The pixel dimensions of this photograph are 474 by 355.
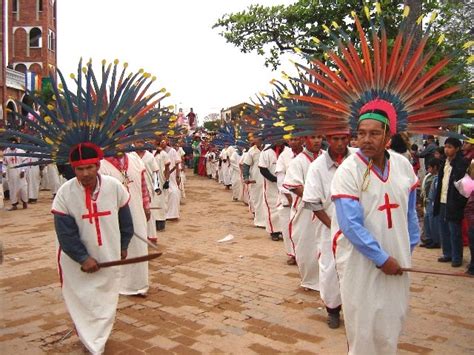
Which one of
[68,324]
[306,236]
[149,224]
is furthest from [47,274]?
[306,236]

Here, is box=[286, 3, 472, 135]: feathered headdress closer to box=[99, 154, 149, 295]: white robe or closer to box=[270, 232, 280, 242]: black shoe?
box=[99, 154, 149, 295]: white robe

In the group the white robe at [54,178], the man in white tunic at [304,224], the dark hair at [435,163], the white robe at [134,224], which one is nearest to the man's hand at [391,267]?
the man in white tunic at [304,224]

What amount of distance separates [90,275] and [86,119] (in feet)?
4.55

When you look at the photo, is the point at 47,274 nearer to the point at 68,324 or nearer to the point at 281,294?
the point at 68,324

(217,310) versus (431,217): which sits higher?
(431,217)

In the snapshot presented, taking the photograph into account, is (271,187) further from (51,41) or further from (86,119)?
(51,41)

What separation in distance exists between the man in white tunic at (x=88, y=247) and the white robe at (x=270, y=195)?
5.09 m

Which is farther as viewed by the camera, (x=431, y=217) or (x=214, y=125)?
(x=214, y=125)

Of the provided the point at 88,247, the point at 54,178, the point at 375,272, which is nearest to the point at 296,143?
the point at 88,247

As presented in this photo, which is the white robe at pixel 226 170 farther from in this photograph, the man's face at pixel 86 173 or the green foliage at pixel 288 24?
the man's face at pixel 86 173

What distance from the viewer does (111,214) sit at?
450 cm

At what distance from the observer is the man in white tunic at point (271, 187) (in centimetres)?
945

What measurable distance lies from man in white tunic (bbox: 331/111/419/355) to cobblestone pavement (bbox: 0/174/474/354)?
1.23 metres

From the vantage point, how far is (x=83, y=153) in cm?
434
